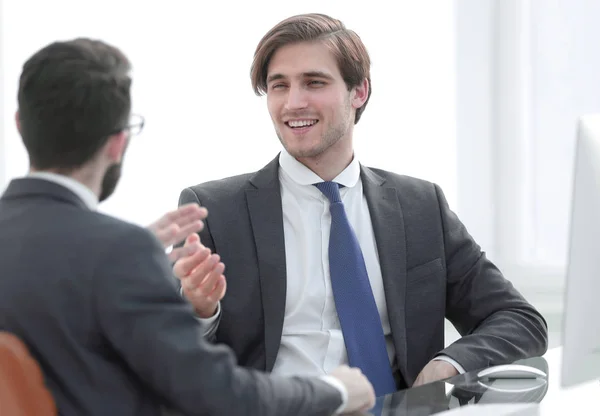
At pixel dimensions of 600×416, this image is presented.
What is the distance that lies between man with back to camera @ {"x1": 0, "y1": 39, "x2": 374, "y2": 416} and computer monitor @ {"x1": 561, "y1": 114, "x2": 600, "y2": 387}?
0.58 metres

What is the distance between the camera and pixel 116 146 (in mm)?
1448

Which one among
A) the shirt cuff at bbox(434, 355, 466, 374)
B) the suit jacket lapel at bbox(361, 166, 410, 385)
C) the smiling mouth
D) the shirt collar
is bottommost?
the shirt cuff at bbox(434, 355, 466, 374)

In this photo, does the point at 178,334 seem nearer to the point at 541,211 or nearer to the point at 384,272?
the point at 384,272

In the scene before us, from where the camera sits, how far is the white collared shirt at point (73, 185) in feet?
4.59

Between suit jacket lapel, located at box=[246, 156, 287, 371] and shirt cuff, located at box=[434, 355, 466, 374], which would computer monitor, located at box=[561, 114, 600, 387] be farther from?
suit jacket lapel, located at box=[246, 156, 287, 371]

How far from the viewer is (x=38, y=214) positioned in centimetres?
137

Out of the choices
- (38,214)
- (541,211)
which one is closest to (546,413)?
(38,214)

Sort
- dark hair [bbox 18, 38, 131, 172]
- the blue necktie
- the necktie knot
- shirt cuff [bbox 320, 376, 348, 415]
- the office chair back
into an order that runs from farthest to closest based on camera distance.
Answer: the necktie knot
the blue necktie
shirt cuff [bbox 320, 376, 348, 415]
dark hair [bbox 18, 38, 131, 172]
the office chair back

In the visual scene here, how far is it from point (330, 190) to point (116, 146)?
1161 millimetres

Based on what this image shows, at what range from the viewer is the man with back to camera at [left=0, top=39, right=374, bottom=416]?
1301 mm

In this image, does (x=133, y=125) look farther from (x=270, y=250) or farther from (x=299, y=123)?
(x=299, y=123)

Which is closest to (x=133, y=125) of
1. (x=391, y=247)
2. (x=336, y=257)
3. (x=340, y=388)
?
(x=340, y=388)

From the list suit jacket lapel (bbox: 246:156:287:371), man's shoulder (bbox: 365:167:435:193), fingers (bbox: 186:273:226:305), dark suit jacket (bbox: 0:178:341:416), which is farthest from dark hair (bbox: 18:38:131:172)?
man's shoulder (bbox: 365:167:435:193)

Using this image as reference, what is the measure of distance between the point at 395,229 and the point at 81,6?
5.87ft
